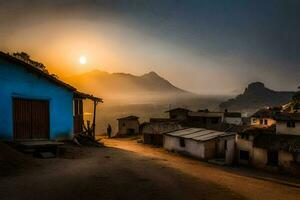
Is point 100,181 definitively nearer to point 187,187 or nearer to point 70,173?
point 70,173

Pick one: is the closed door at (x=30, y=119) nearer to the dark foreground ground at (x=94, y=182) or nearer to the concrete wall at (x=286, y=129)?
the dark foreground ground at (x=94, y=182)

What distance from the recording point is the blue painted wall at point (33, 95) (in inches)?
814

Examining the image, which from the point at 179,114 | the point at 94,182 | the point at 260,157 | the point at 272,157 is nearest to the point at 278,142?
the point at 272,157

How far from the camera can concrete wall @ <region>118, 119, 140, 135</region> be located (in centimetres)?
6346

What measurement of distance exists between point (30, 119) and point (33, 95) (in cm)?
173

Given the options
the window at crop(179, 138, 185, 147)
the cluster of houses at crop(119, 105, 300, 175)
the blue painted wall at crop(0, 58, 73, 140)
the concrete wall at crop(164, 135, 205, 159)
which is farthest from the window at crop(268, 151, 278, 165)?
the blue painted wall at crop(0, 58, 73, 140)

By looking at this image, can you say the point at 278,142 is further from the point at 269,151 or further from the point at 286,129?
the point at 286,129

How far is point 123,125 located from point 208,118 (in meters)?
19.3

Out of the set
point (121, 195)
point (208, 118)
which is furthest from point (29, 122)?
point (208, 118)

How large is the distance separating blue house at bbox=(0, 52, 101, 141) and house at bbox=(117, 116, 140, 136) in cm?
3704

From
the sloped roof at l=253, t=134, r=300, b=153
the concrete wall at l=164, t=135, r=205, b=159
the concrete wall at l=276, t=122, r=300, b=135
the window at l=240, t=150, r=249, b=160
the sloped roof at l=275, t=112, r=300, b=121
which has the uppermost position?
the sloped roof at l=275, t=112, r=300, b=121

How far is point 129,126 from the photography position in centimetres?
6375

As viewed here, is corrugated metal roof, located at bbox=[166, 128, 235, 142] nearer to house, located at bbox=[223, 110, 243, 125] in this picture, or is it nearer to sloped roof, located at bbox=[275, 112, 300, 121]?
sloped roof, located at bbox=[275, 112, 300, 121]

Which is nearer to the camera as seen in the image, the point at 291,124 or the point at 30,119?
the point at 30,119
